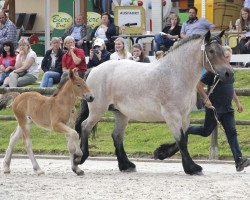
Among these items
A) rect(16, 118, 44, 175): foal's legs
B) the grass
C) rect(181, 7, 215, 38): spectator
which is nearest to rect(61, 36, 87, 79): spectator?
the grass

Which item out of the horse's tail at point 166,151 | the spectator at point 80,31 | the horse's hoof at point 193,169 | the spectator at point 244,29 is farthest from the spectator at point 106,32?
the horse's hoof at point 193,169

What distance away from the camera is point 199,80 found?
52.1 ft

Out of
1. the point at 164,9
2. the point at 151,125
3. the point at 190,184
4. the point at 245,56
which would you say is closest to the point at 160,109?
the point at 190,184

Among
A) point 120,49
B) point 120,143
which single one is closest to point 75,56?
point 120,49

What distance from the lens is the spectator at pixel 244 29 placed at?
76.9ft

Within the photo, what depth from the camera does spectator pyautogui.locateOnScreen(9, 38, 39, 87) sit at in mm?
22203

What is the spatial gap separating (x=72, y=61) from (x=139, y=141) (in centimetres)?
207

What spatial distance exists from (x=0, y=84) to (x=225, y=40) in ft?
17.3

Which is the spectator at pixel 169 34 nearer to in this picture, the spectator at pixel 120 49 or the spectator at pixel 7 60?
the spectator at pixel 7 60

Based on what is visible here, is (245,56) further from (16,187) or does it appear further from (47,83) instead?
(16,187)

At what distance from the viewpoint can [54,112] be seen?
15648mm

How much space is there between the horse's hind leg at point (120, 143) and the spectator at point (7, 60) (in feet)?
21.4

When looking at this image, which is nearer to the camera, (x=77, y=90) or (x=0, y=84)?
(x=77, y=90)

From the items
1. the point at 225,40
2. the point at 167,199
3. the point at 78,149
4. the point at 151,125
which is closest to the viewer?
the point at 167,199
